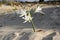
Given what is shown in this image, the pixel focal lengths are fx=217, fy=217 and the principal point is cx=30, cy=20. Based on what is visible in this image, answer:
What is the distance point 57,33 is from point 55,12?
1.87 meters

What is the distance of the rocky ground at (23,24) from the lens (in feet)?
10.4

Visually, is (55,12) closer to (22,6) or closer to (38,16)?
(38,16)

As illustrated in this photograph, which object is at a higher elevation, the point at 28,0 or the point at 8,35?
the point at 8,35

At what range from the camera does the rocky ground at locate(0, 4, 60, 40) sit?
316 cm

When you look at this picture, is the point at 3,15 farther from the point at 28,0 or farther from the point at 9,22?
the point at 28,0

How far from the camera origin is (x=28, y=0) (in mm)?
6617

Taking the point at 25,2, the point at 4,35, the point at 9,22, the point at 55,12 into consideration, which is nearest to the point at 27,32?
the point at 4,35

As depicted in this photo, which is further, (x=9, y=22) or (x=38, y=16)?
(x=38, y=16)

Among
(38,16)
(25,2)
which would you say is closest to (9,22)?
(38,16)

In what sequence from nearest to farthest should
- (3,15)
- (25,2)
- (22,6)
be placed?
(3,15) < (22,6) < (25,2)

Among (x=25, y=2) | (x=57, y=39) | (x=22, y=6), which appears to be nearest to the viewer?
(x=57, y=39)

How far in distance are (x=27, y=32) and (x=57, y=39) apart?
54 centimetres

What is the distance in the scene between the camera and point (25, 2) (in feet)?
21.4

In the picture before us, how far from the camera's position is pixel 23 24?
4066mm
